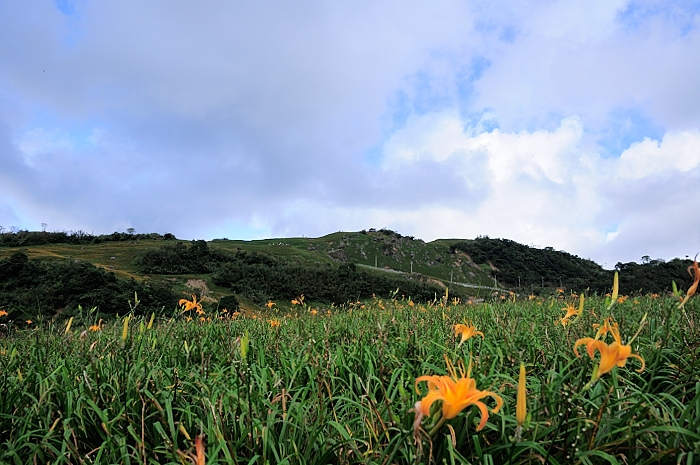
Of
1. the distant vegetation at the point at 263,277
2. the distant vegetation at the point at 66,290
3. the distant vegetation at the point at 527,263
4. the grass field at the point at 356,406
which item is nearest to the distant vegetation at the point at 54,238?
the distant vegetation at the point at 263,277

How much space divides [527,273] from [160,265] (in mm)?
68188

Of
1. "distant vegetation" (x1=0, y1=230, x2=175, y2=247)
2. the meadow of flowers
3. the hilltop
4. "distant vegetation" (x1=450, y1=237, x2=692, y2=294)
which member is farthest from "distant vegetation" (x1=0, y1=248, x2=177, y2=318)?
"distant vegetation" (x1=450, y1=237, x2=692, y2=294)

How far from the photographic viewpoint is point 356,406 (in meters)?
2.05

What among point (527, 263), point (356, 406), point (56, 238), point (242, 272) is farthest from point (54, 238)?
point (527, 263)

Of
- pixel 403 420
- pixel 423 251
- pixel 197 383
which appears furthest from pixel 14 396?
pixel 423 251

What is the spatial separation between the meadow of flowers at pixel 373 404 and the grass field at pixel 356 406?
1cm

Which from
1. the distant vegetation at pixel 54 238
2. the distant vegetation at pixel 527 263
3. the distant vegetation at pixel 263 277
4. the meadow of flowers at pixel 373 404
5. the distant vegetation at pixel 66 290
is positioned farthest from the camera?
the distant vegetation at pixel 527 263

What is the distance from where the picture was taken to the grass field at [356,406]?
1.34m

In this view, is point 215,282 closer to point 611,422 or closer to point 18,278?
Answer: point 18,278

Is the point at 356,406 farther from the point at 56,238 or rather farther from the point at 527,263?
the point at 527,263

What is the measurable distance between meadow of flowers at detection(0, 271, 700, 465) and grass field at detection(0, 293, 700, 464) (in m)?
0.01

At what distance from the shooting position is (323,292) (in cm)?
3067

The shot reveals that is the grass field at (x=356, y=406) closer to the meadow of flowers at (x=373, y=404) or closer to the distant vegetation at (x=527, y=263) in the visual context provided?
the meadow of flowers at (x=373, y=404)

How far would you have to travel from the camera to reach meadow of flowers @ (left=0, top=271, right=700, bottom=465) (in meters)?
1.29
